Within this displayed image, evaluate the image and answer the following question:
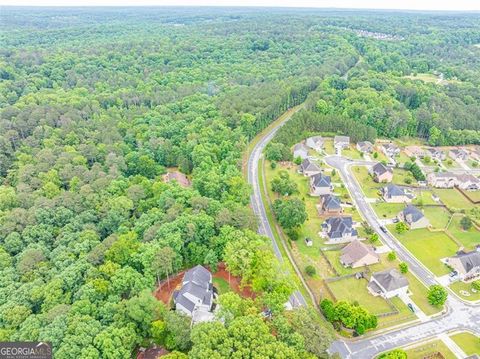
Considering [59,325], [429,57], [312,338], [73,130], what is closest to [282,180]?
[312,338]

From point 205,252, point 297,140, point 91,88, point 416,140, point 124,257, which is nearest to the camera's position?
point 124,257

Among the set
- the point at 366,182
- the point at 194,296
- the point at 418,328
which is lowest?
the point at 418,328

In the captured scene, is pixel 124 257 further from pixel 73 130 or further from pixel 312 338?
pixel 73 130

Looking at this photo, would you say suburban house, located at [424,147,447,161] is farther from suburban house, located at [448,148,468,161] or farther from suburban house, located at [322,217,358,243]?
suburban house, located at [322,217,358,243]

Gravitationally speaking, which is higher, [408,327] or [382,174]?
[382,174]

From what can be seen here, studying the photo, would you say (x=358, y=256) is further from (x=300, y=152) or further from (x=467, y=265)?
(x=300, y=152)

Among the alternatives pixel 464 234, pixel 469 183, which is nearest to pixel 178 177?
pixel 464 234

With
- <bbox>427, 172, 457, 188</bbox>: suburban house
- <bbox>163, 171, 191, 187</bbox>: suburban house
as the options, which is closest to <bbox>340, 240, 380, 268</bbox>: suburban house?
<bbox>427, 172, 457, 188</bbox>: suburban house
